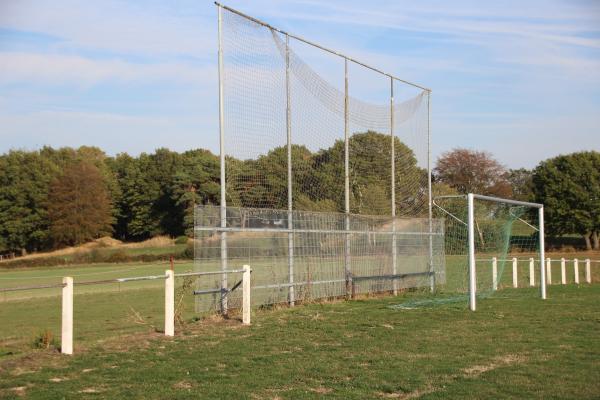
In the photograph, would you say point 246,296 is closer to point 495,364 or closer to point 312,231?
point 312,231

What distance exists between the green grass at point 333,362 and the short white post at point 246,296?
8.8 inches

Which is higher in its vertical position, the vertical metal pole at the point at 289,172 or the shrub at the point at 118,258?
the vertical metal pole at the point at 289,172

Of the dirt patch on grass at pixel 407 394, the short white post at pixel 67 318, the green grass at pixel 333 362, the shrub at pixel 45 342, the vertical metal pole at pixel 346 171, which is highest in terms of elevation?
the vertical metal pole at pixel 346 171

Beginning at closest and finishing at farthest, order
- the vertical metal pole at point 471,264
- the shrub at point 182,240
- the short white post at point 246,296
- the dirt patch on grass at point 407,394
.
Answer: the dirt patch on grass at point 407,394 → the short white post at point 246,296 → the vertical metal pole at point 471,264 → the shrub at point 182,240

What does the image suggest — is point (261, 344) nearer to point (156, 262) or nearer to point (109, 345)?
point (109, 345)

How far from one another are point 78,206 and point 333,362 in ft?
217

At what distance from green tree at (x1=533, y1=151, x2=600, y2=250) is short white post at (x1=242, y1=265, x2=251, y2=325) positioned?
55043 millimetres

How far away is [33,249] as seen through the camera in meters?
74.6

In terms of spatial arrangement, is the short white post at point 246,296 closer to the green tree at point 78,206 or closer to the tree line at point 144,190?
the tree line at point 144,190

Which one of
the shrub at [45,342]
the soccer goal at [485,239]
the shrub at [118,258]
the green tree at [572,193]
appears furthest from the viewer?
the green tree at [572,193]

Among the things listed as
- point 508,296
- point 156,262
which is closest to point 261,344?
point 508,296

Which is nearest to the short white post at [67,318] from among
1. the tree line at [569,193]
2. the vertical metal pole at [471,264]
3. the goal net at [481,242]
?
the vertical metal pole at [471,264]

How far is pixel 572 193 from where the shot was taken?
6275 cm

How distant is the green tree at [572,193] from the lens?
61.7 metres
